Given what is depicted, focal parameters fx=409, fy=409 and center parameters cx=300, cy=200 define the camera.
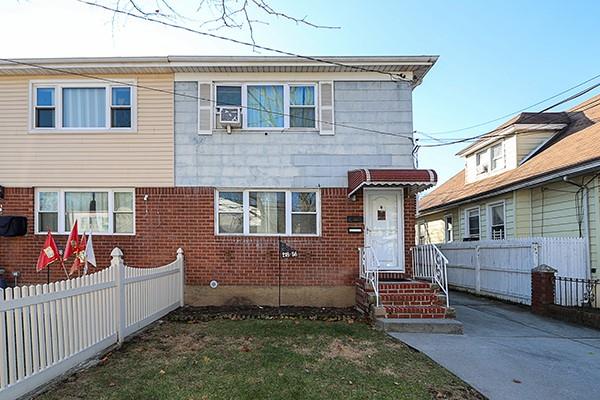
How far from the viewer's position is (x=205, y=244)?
985cm

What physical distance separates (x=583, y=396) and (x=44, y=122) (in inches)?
458

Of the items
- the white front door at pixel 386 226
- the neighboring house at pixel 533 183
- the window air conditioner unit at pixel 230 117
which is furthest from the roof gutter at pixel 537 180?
the window air conditioner unit at pixel 230 117

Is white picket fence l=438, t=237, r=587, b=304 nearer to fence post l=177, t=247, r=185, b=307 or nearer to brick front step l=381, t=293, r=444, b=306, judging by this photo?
brick front step l=381, t=293, r=444, b=306

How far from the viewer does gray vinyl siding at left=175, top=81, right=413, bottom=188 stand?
987 centimetres

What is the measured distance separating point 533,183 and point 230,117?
829 cm

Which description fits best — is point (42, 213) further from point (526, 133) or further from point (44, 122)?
point (526, 133)

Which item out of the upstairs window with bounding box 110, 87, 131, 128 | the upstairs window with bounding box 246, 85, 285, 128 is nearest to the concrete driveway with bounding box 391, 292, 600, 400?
the upstairs window with bounding box 246, 85, 285, 128

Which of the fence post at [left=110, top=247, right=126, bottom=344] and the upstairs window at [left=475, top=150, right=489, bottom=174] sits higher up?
the upstairs window at [left=475, top=150, right=489, bottom=174]

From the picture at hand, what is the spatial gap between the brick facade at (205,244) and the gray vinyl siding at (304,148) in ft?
1.67

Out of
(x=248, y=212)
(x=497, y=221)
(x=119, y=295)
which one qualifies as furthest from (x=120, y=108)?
(x=497, y=221)

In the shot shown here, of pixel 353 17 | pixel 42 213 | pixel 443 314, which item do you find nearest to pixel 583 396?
pixel 443 314

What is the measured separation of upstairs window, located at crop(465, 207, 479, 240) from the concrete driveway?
6580 millimetres

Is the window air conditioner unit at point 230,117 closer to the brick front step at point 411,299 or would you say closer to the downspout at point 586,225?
the brick front step at point 411,299

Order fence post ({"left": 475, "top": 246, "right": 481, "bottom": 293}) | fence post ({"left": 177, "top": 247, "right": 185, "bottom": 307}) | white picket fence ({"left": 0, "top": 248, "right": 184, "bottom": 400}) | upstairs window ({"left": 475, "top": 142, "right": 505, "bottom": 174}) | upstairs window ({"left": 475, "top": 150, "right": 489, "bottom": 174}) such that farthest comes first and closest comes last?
upstairs window ({"left": 475, "top": 150, "right": 489, "bottom": 174}) < upstairs window ({"left": 475, "top": 142, "right": 505, "bottom": 174}) < fence post ({"left": 475, "top": 246, "right": 481, "bottom": 293}) < fence post ({"left": 177, "top": 247, "right": 185, "bottom": 307}) < white picket fence ({"left": 0, "top": 248, "right": 184, "bottom": 400})
